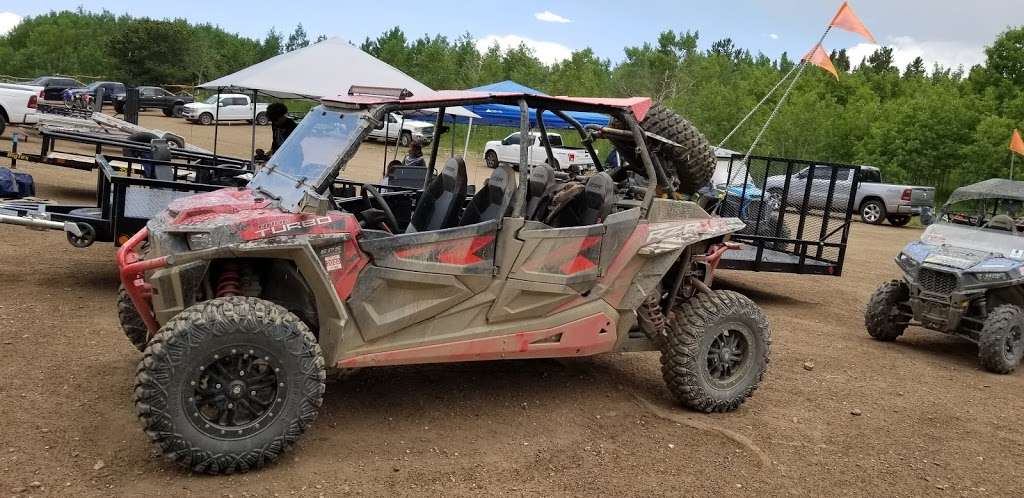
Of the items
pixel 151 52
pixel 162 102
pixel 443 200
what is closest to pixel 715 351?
pixel 443 200

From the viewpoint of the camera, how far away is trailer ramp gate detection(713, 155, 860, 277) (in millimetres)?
10852

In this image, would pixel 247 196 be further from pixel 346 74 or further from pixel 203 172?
pixel 346 74

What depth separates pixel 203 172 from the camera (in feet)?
31.6

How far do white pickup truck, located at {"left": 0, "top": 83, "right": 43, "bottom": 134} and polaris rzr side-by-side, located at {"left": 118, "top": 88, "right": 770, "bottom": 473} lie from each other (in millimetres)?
19724

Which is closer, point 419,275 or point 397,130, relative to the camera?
point 419,275

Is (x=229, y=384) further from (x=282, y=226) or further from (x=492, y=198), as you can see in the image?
(x=492, y=198)

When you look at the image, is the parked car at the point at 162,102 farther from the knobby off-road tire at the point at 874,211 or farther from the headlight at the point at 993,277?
the headlight at the point at 993,277

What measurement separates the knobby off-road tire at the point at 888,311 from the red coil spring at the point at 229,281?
702 centimetres

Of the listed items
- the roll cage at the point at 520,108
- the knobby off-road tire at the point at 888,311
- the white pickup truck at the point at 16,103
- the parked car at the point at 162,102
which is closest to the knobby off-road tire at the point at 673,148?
the roll cage at the point at 520,108

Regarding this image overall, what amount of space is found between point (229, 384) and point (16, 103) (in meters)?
22.0

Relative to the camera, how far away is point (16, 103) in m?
22.8

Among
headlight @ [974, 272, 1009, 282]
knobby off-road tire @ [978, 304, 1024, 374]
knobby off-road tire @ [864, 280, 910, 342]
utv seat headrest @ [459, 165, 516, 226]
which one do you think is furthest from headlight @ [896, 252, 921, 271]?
utv seat headrest @ [459, 165, 516, 226]

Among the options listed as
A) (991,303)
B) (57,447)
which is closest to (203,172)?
(57,447)

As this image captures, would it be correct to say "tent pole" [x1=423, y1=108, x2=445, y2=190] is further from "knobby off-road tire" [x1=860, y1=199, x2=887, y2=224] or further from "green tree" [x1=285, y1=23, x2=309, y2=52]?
"green tree" [x1=285, y1=23, x2=309, y2=52]
